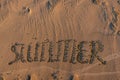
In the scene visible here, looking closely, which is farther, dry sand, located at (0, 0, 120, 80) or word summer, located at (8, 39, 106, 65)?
word summer, located at (8, 39, 106, 65)

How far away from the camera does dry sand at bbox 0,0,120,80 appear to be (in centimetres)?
1065

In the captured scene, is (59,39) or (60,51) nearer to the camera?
(60,51)

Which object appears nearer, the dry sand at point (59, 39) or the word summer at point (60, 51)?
the dry sand at point (59, 39)

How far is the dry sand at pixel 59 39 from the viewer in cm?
1065

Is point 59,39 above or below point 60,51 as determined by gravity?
above

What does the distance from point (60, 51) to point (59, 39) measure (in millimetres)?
427

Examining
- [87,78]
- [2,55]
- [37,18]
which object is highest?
[37,18]

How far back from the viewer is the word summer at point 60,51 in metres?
10.8

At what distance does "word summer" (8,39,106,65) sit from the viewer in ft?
35.3

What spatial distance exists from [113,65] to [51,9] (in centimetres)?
292

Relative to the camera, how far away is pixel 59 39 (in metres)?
11.0

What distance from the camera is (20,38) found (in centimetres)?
1106

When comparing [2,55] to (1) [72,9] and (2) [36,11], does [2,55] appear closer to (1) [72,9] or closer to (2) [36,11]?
(2) [36,11]

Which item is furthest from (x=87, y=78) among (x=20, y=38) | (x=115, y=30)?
(x=20, y=38)
